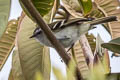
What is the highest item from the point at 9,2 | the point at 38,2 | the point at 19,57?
the point at 38,2

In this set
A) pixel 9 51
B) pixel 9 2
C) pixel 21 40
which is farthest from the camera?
pixel 9 51

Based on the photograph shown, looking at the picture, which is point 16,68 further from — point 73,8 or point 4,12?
point 73,8

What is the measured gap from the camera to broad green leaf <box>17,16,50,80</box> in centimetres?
138

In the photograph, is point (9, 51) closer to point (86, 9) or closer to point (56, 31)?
point (56, 31)

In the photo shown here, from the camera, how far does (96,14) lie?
214cm

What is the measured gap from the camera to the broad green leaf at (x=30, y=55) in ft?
4.53

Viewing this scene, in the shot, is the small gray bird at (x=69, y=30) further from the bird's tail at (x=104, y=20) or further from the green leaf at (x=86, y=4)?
the green leaf at (x=86, y=4)

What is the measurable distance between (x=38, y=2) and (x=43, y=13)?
0.07 meters

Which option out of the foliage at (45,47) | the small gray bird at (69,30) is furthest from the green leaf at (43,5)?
the small gray bird at (69,30)

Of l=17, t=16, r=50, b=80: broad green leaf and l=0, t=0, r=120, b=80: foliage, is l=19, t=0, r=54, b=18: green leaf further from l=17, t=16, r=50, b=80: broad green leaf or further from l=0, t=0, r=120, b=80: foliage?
l=17, t=16, r=50, b=80: broad green leaf

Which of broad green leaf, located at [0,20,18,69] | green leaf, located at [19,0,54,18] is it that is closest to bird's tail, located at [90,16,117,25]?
green leaf, located at [19,0,54,18]

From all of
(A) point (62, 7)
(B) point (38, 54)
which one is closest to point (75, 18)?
(A) point (62, 7)

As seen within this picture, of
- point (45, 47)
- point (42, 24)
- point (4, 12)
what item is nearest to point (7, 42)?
point (45, 47)

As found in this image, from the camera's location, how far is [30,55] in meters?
1.51
